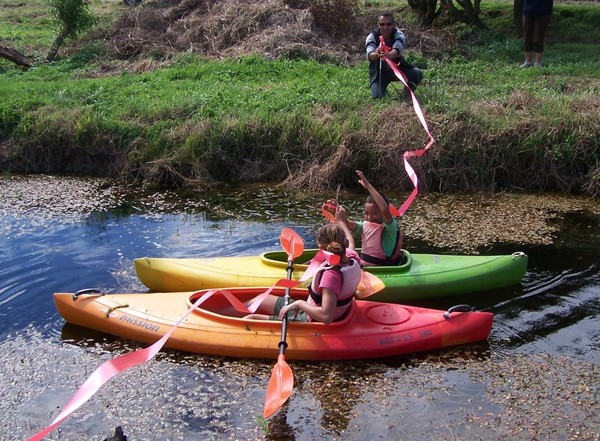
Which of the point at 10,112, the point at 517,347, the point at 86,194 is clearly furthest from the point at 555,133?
the point at 10,112

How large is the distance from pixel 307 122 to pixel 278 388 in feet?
17.5

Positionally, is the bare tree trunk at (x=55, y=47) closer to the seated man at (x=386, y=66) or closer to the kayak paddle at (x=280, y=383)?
the seated man at (x=386, y=66)

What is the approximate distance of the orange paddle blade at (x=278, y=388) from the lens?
14.4 feet

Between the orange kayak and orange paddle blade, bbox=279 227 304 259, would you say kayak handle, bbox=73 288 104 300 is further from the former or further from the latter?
orange paddle blade, bbox=279 227 304 259

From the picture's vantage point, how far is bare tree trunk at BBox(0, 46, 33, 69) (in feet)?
43.4

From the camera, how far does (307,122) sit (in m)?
9.36

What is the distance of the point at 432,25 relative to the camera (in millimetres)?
13898

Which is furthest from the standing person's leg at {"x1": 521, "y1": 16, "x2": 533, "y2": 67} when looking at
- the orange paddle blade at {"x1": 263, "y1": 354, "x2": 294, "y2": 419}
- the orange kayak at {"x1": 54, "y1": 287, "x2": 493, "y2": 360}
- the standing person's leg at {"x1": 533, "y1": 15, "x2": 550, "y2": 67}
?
the orange paddle blade at {"x1": 263, "y1": 354, "x2": 294, "y2": 419}

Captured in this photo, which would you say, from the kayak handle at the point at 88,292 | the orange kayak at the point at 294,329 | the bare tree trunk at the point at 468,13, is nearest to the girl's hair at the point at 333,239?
the orange kayak at the point at 294,329

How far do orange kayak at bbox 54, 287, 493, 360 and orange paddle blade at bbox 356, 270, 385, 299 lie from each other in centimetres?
15

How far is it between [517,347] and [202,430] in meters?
2.40

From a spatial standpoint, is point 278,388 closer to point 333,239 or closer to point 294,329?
point 294,329

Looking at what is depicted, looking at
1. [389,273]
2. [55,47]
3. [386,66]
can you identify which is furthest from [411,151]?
[55,47]

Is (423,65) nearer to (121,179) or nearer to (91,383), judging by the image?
(121,179)
